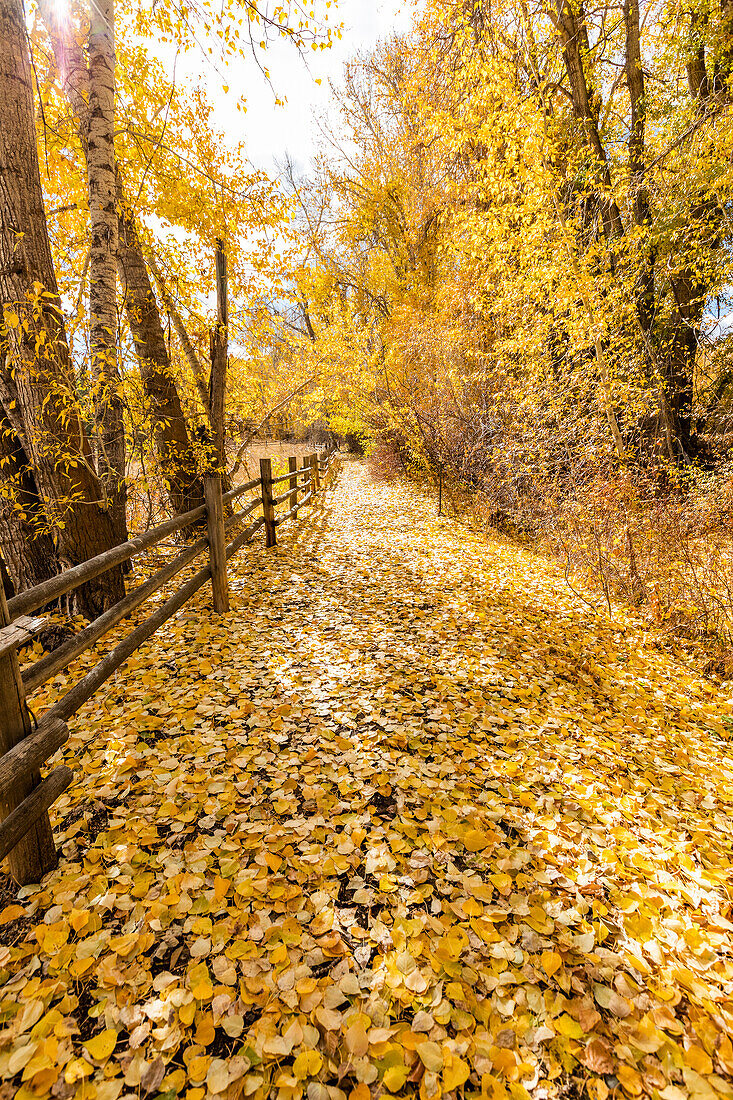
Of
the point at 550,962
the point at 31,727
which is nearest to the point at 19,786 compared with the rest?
the point at 31,727

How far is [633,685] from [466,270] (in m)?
8.48

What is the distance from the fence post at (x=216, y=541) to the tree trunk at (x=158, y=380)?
42.5 inches

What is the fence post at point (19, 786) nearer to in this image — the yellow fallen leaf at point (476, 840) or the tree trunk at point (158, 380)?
the yellow fallen leaf at point (476, 840)

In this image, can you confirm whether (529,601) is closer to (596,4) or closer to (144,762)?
(144,762)

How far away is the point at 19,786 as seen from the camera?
1.91 m

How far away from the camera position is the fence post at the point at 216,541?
4.60 m

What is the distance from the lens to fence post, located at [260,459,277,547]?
666 centimetres

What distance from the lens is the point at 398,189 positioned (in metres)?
14.1

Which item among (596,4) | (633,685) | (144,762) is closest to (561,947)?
(144,762)

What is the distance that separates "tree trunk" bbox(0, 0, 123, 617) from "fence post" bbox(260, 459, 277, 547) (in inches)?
113

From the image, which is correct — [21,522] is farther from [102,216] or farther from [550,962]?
[550,962]

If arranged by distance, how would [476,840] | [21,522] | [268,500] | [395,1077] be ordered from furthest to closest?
[268,500] < [21,522] < [476,840] < [395,1077]

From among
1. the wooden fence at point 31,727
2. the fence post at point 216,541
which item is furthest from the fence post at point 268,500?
the wooden fence at point 31,727

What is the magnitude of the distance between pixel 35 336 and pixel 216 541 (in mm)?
2279
